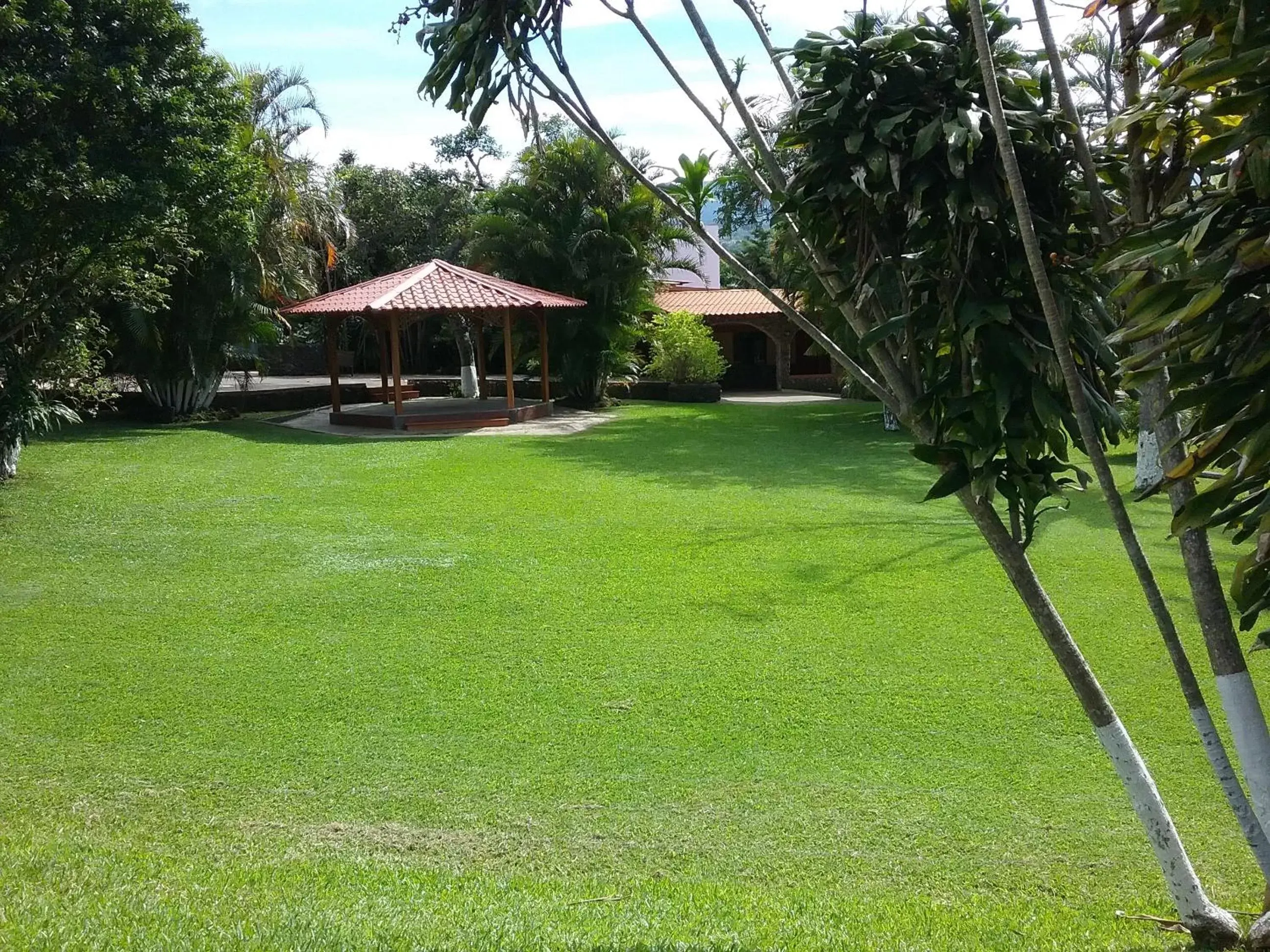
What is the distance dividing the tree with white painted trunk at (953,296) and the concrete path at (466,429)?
16029mm

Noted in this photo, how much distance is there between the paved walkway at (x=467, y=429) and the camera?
19594 millimetres

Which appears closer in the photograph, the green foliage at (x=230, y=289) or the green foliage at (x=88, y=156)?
the green foliage at (x=88, y=156)

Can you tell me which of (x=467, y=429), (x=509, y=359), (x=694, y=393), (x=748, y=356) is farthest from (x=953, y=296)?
(x=748, y=356)

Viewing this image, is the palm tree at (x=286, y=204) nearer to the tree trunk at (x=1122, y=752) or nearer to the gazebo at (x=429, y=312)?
the gazebo at (x=429, y=312)

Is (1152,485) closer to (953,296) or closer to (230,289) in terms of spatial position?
(953,296)

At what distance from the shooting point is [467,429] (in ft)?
67.1

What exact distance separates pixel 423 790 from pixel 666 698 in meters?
1.71

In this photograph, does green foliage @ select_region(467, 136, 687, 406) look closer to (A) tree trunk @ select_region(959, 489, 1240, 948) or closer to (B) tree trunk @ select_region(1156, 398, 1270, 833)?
(A) tree trunk @ select_region(959, 489, 1240, 948)

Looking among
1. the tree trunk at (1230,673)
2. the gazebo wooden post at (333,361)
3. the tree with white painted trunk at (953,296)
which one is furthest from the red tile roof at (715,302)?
the tree trunk at (1230,673)

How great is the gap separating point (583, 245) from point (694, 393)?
15.5ft

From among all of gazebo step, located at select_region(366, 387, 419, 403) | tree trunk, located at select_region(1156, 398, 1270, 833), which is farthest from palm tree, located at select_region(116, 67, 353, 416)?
tree trunk, located at select_region(1156, 398, 1270, 833)

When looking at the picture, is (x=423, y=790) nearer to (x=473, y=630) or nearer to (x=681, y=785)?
(x=681, y=785)

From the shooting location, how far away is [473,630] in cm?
775

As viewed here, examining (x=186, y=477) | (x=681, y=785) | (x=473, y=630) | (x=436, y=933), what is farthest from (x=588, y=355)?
(x=436, y=933)
